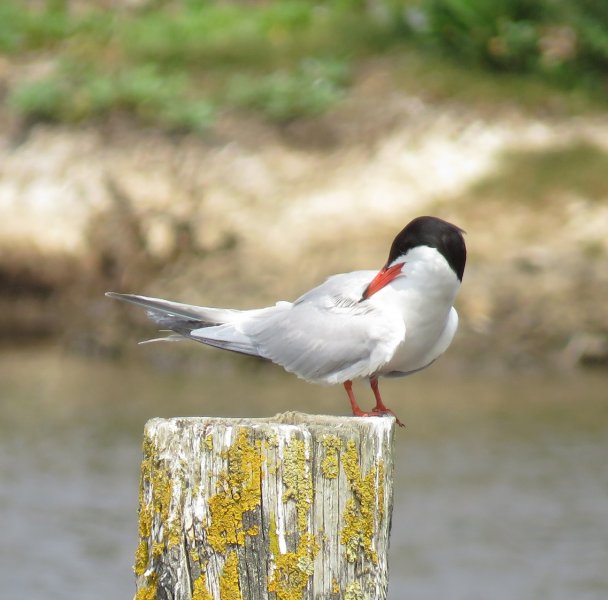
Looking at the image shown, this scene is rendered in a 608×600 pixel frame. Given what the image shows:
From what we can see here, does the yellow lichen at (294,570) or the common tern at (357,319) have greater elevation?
the yellow lichen at (294,570)

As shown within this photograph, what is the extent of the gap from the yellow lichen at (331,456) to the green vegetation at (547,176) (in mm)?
10153

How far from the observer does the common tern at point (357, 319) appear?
4.68 meters

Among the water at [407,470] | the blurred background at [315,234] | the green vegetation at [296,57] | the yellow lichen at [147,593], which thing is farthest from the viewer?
the green vegetation at [296,57]

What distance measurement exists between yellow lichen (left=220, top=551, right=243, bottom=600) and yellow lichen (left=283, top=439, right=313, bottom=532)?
0.19 meters

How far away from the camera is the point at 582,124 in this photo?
14219mm

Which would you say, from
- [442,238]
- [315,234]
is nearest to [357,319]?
[442,238]

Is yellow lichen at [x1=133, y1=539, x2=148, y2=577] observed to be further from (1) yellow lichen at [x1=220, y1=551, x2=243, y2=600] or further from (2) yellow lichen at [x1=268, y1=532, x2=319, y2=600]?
(2) yellow lichen at [x1=268, y1=532, x2=319, y2=600]

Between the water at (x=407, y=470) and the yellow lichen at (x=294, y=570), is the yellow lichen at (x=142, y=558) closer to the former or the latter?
the yellow lichen at (x=294, y=570)

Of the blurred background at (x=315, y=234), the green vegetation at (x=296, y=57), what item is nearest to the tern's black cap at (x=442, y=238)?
the blurred background at (x=315, y=234)

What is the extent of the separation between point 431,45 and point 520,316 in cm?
454

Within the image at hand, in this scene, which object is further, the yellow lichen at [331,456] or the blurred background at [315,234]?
the blurred background at [315,234]

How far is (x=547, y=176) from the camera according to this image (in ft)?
44.2

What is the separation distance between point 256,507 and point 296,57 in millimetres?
13363

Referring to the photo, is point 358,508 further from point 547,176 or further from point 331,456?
point 547,176
